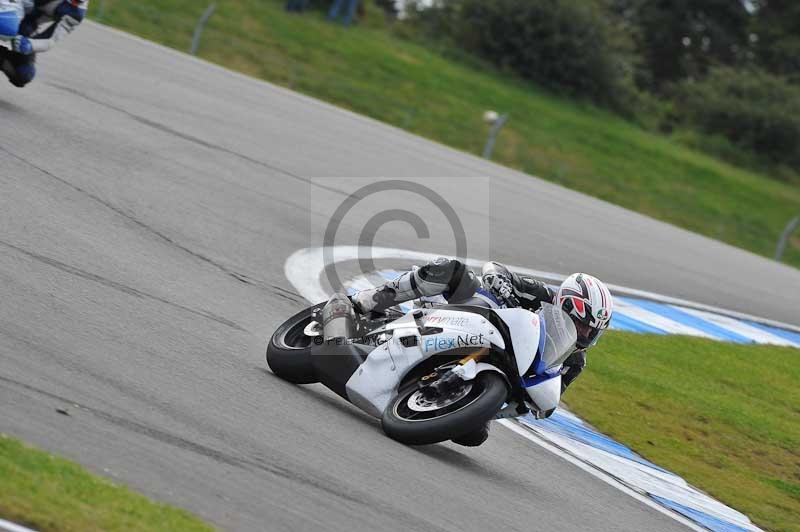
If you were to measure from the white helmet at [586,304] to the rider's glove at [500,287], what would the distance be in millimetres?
278

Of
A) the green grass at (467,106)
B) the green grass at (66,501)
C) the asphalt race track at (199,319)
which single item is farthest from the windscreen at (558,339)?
the green grass at (467,106)

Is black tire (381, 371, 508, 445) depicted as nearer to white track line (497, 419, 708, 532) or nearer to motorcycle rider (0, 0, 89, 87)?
white track line (497, 419, 708, 532)

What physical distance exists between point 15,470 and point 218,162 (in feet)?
29.3

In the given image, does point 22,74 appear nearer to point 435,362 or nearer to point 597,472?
point 435,362

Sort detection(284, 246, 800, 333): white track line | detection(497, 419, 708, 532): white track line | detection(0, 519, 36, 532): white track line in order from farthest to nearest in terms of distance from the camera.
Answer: detection(284, 246, 800, 333): white track line < detection(497, 419, 708, 532): white track line < detection(0, 519, 36, 532): white track line

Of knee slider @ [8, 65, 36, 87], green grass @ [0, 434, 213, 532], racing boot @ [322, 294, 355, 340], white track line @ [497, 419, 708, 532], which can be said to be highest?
green grass @ [0, 434, 213, 532]

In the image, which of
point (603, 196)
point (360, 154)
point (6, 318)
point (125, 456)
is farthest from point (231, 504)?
point (603, 196)

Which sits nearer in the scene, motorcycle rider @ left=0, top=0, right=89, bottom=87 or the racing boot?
the racing boot

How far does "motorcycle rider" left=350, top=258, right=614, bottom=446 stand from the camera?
22.8 ft

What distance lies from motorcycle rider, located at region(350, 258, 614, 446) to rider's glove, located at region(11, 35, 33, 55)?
19.0 feet

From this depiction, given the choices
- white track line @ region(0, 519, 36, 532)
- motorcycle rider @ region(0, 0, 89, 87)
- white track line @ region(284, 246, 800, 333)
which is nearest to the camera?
white track line @ region(0, 519, 36, 532)

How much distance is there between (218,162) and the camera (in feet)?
43.7

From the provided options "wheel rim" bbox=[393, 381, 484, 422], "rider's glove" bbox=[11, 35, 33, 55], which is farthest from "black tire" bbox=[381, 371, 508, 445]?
"rider's glove" bbox=[11, 35, 33, 55]

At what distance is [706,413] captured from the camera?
412 inches
